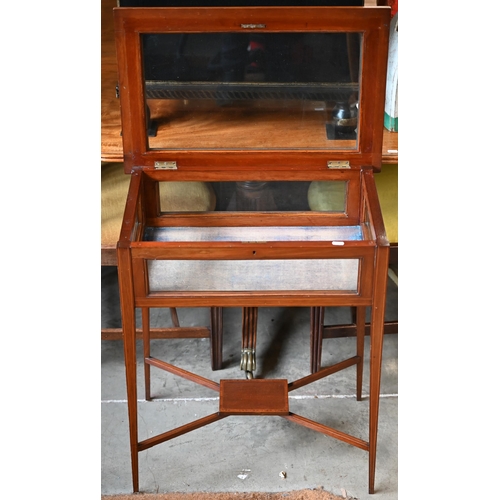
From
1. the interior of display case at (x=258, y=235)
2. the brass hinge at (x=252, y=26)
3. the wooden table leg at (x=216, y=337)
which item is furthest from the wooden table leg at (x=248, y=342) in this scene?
the brass hinge at (x=252, y=26)

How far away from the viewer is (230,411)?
1965 millimetres

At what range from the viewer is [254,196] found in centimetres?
196

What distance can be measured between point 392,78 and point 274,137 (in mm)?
558

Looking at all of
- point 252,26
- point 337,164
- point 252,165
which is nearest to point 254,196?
point 252,165

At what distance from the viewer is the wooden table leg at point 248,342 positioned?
7.52ft

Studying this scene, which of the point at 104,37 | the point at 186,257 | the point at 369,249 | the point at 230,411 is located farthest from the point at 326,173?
the point at 104,37

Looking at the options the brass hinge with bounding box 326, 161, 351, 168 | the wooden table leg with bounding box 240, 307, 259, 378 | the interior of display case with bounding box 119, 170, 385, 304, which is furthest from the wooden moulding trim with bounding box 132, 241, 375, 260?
the wooden table leg with bounding box 240, 307, 259, 378

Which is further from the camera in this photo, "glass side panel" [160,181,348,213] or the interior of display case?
"glass side panel" [160,181,348,213]

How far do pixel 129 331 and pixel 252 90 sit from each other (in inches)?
27.8

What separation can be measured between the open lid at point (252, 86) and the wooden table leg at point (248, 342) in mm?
578

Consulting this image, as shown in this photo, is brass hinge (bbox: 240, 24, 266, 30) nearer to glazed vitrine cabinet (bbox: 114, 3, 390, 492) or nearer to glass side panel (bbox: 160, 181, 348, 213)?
glazed vitrine cabinet (bbox: 114, 3, 390, 492)

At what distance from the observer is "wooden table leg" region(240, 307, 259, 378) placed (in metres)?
2.29

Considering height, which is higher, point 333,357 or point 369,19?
point 369,19

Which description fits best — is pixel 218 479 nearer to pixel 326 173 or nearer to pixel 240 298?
pixel 240 298
